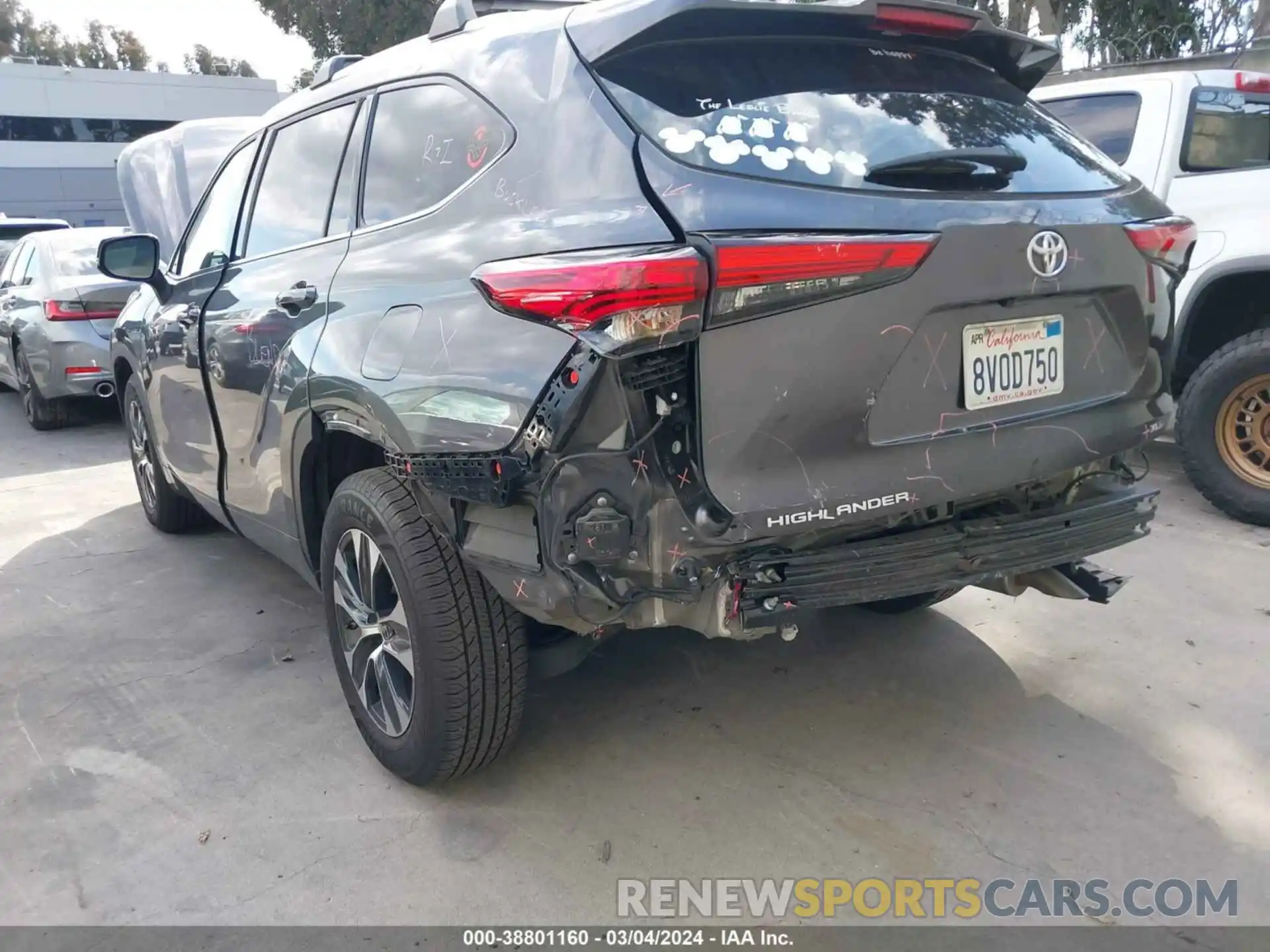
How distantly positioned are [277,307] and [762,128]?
1.76 metres

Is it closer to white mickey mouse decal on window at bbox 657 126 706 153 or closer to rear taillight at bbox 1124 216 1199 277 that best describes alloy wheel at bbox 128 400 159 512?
white mickey mouse decal on window at bbox 657 126 706 153

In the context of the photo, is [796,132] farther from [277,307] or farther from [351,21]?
[351,21]

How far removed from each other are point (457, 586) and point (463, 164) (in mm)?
1074

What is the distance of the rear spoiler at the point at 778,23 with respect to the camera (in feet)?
7.41

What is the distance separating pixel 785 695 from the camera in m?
3.31

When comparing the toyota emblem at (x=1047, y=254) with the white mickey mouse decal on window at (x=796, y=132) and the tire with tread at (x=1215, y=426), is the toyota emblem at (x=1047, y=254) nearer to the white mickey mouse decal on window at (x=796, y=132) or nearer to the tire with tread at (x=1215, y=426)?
the white mickey mouse decal on window at (x=796, y=132)

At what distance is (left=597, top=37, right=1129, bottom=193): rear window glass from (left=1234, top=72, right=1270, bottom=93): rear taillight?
3225 mm

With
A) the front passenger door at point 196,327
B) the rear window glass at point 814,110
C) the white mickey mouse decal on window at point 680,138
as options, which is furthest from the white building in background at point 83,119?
the white mickey mouse decal on window at point 680,138

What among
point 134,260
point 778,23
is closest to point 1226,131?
point 778,23

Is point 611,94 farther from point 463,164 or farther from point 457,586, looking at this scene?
point 457,586

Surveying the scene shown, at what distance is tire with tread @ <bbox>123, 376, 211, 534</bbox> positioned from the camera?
16.6 feet

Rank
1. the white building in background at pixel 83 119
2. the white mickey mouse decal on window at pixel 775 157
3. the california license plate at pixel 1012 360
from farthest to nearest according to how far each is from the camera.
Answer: the white building in background at pixel 83 119 → the california license plate at pixel 1012 360 → the white mickey mouse decal on window at pixel 775 157

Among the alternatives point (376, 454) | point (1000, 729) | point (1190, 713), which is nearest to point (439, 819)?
point (376, 454)

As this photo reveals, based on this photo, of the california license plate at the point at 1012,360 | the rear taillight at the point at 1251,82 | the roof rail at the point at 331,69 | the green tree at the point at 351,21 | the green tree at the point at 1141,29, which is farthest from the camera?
the green tree at the point at 351,21
